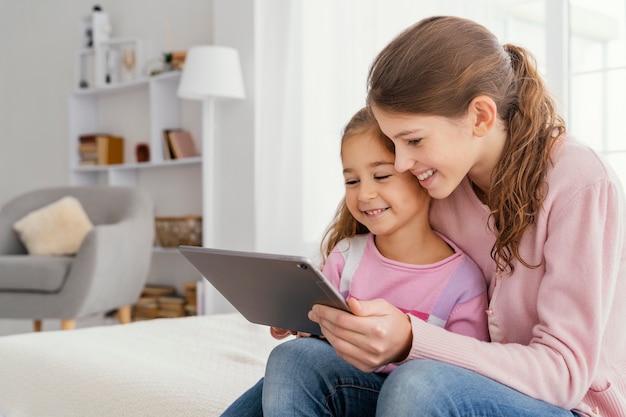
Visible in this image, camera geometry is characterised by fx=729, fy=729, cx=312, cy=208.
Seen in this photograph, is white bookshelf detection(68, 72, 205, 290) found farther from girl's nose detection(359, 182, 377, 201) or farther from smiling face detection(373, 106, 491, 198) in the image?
smiling face detection(373, 106, 491, 198)

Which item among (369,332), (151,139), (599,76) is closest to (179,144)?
(151,139)

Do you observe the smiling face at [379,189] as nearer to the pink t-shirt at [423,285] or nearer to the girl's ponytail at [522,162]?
the pink t-shirt at [423,285]

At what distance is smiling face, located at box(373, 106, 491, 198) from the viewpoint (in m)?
1.11

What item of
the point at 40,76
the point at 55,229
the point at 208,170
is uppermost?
the point at 40,76

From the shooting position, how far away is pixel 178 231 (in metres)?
4.36

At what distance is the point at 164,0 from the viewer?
189 inches

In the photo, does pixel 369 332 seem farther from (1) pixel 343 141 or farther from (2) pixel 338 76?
(2) pixel 338 76

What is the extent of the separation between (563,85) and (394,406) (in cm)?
221

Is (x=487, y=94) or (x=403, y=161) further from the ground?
(x=487, y=94)

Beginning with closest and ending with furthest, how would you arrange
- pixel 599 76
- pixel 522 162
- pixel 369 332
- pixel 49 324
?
pixel 369 332, pixel 522 162, pixel 599 76, pixel 49 324

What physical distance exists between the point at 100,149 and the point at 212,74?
1525 mm

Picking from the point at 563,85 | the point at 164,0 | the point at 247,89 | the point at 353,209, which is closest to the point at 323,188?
the point at 247,89

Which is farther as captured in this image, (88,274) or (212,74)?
(212,74)

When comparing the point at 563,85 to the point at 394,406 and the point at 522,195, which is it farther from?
the point at 394,406
